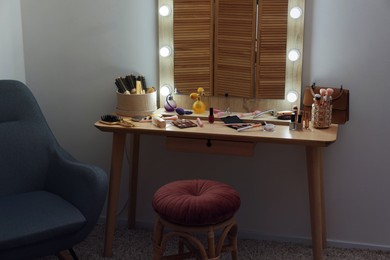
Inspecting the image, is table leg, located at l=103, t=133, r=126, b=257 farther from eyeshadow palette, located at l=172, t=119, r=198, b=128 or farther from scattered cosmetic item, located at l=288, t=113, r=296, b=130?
scattered cosmetic item, located at l=288, t=113, r=296, b=130

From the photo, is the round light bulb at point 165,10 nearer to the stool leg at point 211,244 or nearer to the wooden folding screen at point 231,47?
the wooden folding screen at point 231,47

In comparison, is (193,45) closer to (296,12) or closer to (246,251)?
(296,12)

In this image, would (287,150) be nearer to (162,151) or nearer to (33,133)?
(162,151)

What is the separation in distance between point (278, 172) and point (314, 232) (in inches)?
16.7

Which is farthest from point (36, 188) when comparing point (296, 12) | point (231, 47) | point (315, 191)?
point (296, 12)

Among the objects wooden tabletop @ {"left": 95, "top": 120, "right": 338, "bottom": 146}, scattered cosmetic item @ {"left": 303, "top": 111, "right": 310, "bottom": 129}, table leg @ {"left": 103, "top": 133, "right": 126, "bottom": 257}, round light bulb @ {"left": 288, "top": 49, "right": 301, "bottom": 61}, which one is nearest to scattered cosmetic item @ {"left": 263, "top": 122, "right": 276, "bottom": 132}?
wooden tabletop @ {"left": 95, "top": 120, "right": 338, "bottom": 146}

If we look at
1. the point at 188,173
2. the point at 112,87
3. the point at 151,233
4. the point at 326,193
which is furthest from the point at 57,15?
the point at 326,193

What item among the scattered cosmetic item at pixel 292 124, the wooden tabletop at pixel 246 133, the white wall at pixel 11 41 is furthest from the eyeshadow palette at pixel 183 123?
the white wall at pixel 11 41

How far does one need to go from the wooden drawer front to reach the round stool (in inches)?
8.3

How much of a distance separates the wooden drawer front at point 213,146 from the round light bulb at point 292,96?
353mm

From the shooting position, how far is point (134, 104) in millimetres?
2621

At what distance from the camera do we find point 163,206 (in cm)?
214

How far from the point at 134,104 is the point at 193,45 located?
1.35ft

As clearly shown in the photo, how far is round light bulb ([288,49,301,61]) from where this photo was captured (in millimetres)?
2576
